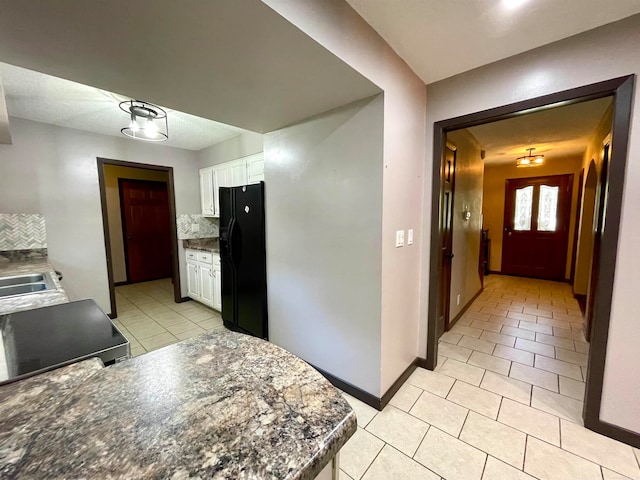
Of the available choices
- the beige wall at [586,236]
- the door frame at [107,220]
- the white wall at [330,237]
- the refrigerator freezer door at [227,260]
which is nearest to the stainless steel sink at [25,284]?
the door frame at [107,220]

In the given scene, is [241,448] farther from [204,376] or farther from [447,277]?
[447,277]

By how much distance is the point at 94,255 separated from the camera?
11.3 feet

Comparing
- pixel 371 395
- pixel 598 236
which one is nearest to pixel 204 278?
pixel 371 395

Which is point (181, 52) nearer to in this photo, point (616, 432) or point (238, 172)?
point (238, 172)

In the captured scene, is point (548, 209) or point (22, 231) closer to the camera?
point (22, 231)

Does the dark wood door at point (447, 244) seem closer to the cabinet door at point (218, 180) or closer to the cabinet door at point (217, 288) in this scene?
the cabinet door at point (217, 288)

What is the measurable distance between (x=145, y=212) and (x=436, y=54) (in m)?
5.98

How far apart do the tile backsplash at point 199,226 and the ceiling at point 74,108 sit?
120 centimetres

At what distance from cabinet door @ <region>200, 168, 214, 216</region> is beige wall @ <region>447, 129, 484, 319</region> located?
3342 millimetres

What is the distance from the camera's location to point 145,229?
568 centimetres

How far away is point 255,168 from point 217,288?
170cm

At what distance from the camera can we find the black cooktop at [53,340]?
35.5 inches

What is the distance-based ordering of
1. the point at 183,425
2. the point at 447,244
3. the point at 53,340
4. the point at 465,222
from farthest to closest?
the point at 465,222 < the point at 447,244 < the point at 53,340 < the point at 183,425

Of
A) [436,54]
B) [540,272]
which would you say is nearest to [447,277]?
[436,54]
